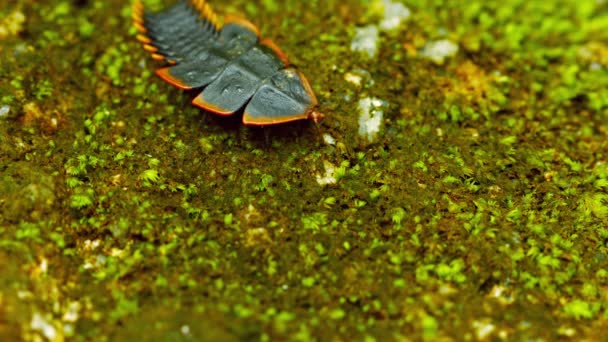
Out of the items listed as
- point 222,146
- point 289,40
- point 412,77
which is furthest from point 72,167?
point 412,77

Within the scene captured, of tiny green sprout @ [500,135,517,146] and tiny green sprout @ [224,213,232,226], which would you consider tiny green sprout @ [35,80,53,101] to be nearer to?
tiny green sprout @ [224,213,232,226]

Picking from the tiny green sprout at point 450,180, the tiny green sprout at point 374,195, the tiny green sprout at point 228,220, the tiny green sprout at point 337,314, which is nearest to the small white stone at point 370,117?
the tiny green sprout at point 374,195

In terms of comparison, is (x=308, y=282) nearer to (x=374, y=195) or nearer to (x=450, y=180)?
(x=374, y=195)

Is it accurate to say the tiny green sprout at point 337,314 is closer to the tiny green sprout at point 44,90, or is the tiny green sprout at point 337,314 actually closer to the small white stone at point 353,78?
the small white stone at point 353,78

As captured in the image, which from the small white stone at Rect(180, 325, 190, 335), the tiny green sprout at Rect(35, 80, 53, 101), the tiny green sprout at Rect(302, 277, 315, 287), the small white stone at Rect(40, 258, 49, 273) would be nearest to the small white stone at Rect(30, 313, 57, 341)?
the small white stone at Rect(40, 258, 49, 273)

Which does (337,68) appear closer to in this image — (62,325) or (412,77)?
(412,77)

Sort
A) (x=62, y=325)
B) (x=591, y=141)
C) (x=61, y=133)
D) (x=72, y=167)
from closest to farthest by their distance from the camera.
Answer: (x=62, y=325) → (x=72, y=167) → (x=61, y=133) → (x=591, y=141)

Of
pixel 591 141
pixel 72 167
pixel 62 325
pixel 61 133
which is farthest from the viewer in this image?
pixel 591 141
